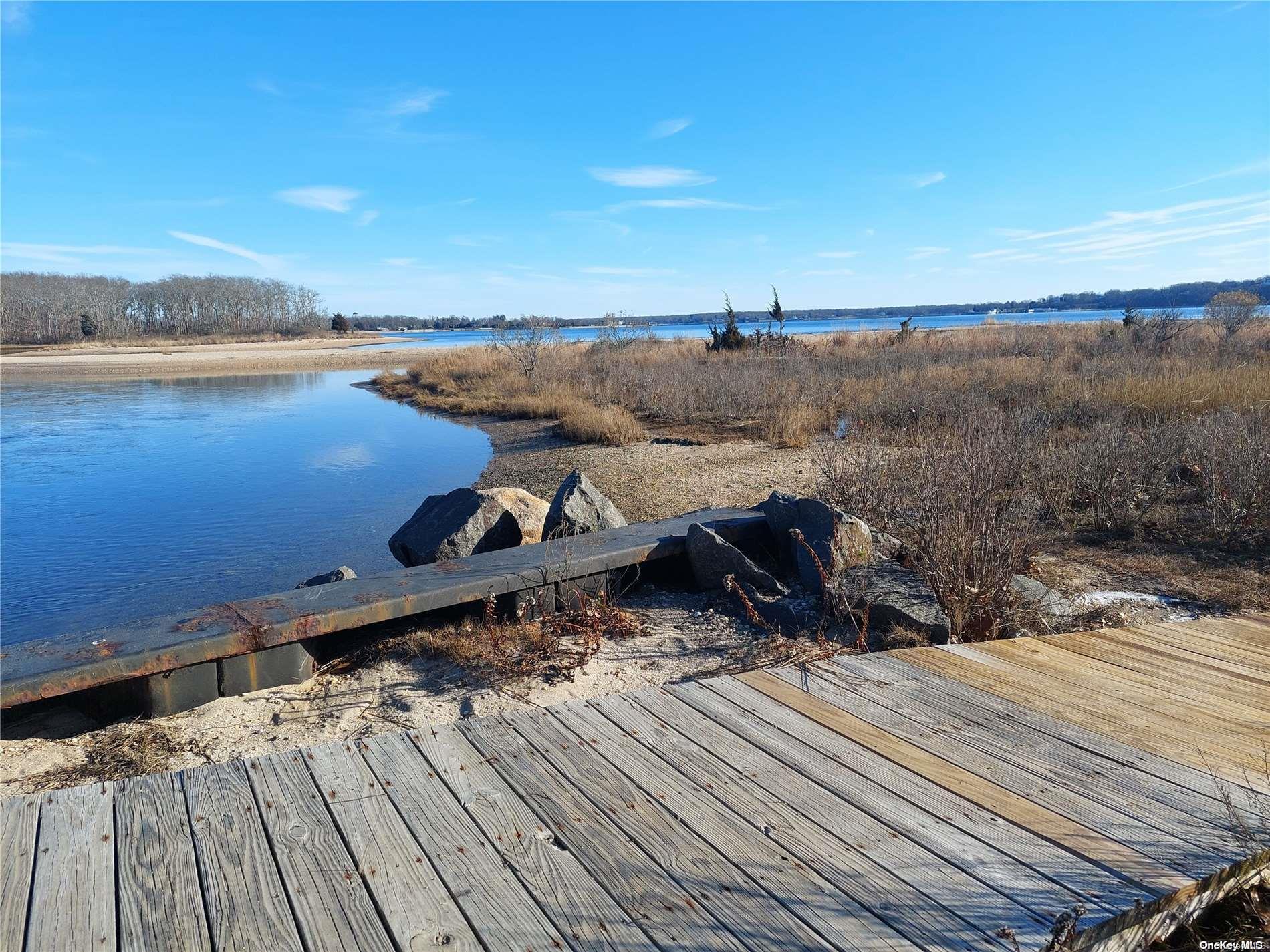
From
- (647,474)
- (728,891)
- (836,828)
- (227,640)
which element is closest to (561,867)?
(728,891)

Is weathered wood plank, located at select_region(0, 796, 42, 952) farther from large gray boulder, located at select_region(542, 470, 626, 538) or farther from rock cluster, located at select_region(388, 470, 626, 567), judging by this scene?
large gray boulder, located at select_region(542, 470, 626, 538)

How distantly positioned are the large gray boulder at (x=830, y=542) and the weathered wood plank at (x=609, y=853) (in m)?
3.11

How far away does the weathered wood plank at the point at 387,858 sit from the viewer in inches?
75.6

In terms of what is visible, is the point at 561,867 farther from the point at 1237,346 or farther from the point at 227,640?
the point at 1237,346

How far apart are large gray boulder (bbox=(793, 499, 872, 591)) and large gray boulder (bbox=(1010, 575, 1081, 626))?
99 cm

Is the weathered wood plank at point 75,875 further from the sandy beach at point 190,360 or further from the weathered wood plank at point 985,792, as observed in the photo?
the sandy beach at point 190,360

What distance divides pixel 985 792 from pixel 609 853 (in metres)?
1.18

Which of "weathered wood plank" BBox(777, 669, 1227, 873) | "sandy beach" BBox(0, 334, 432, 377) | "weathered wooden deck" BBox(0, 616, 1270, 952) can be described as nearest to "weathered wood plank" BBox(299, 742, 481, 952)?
"weathered wooden deck" BBox(0, 616, 1270, 952)

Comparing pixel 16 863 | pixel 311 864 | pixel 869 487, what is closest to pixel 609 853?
pixel 311 864

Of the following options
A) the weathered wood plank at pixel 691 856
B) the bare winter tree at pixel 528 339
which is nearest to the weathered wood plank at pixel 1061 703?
the weathered wood plank at pixel 691 856

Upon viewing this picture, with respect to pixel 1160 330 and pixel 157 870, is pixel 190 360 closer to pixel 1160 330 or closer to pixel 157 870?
pixel 1160 330

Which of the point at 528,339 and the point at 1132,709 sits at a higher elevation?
the point at 528,339

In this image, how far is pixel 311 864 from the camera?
7.18 ft

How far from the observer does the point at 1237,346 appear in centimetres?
1833
